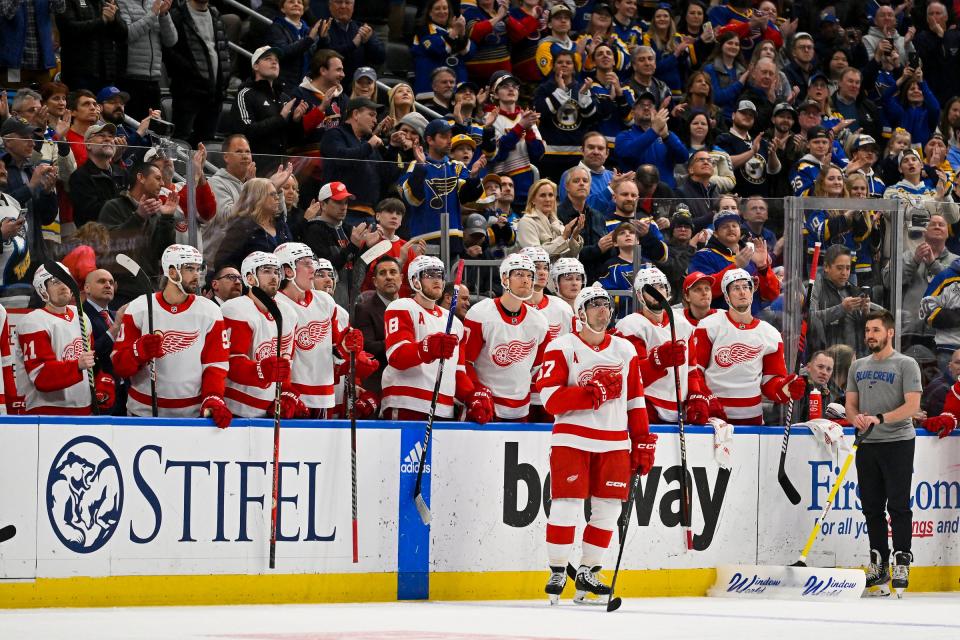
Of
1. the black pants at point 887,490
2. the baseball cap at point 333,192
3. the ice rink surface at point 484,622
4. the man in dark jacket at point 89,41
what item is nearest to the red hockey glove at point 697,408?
the black pants at point 887,490

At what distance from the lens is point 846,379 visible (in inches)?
405

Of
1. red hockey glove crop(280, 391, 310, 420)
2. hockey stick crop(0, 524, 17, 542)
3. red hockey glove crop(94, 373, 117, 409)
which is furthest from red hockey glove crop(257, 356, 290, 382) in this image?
hockey stick crop(0, 524, 17, 542)

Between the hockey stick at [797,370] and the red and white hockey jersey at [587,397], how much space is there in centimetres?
140

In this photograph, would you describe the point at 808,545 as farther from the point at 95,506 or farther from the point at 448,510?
the point at 95,506

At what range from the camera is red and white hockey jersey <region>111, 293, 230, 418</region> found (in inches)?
330

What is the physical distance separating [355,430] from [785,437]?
2.76 meters

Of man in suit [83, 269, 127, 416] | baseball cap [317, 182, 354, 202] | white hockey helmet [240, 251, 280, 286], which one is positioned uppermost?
baseball cap [317, 182, 354, 202]

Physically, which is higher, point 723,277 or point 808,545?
point 723,277

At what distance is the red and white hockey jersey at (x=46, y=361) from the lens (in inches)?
324

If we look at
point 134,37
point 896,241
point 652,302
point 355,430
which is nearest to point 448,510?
point 355,430

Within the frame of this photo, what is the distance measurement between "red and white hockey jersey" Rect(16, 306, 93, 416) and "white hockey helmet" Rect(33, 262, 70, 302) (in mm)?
76

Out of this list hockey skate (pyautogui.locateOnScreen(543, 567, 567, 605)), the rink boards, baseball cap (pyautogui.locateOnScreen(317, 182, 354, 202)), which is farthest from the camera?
baseball cap (pyautogui.locateOnScreen(317, 182, 354, 202))

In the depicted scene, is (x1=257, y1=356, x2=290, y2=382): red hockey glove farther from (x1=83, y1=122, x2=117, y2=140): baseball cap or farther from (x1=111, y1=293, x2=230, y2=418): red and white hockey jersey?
(x1=83, y1=122, x2=117, y2=140): baseball cap

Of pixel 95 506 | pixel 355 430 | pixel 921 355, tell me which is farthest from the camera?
pixel 921 355
